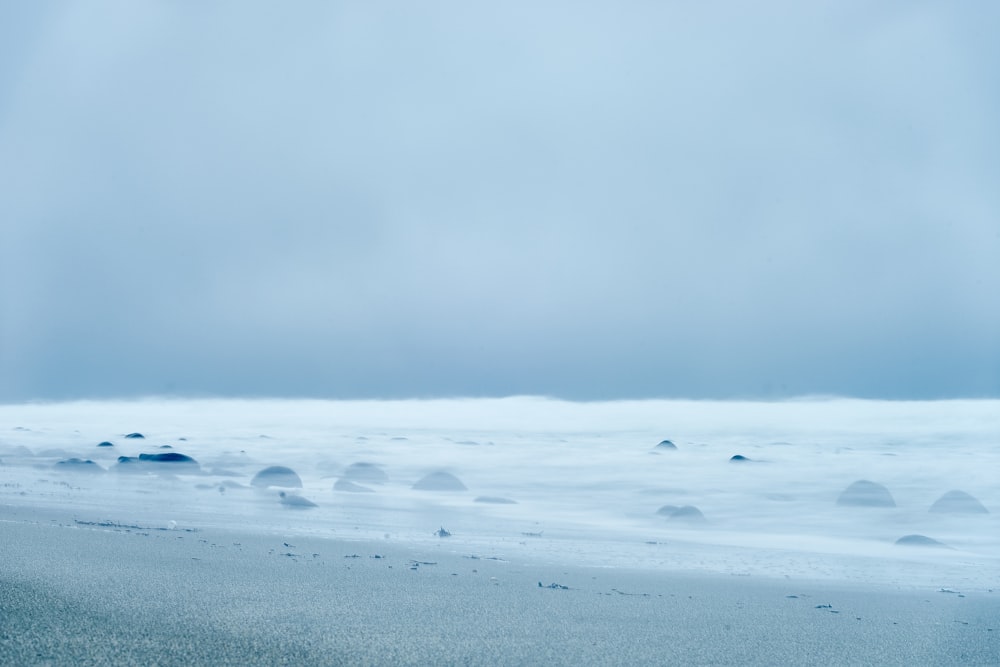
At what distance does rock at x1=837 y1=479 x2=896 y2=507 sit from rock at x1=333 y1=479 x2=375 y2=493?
5.47 meters

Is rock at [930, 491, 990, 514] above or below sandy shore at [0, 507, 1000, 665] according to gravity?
above

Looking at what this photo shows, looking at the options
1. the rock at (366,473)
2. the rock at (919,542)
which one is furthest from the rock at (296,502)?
the rock at (919,542)

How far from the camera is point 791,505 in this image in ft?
33.9

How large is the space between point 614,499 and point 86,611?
7.70 m

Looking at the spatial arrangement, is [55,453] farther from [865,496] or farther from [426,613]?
[426,613]

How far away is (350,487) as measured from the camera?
11375mm

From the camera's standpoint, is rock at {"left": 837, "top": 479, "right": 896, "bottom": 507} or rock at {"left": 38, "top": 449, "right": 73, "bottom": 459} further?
rock at {"left": 38, "top": 449, "right": 73, "bottom": 459}

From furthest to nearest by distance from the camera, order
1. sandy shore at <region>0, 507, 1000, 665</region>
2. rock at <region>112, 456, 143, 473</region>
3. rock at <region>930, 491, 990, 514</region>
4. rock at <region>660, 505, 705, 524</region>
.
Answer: rock at <region>112, 456, 143, 473</region>, rock at <region>930, 491, 990, 514</region>, rock at <region>660, 505, 705, 524</region>, sandy shore at <region>0, 507, 1000, 665</region>

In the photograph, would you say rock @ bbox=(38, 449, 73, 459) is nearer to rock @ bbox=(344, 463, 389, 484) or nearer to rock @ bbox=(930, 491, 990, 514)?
rock @ bbox=(344, 463, 389, 484)

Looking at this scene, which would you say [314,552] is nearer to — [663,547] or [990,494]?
[663,547]

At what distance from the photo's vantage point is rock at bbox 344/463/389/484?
41.4 ft

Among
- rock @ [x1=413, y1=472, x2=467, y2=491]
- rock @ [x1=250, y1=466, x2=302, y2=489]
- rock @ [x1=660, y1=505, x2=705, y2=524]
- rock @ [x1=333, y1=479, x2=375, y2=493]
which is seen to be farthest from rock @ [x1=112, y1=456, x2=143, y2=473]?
rock @ [x1=660, y1=505, x2=705, y2=524]

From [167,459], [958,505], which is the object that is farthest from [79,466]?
[958,505]

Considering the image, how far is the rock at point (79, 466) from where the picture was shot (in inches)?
517
